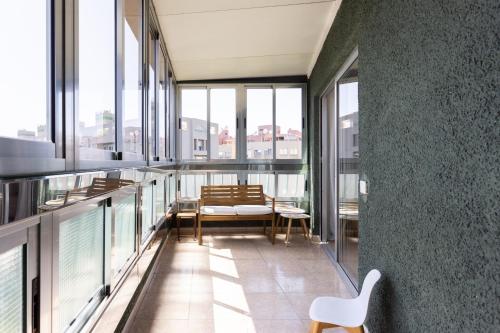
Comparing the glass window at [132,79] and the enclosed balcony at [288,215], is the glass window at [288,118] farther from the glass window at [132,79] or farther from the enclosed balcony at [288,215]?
the glass window at [132,79]

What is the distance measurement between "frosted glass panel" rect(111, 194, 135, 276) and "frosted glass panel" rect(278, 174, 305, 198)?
11.9 feet

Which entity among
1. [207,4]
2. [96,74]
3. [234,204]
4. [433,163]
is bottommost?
[234,204]

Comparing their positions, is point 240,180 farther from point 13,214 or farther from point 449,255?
point 13,214

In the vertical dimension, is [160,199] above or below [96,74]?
below

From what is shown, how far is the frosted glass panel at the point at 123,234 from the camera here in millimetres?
1894

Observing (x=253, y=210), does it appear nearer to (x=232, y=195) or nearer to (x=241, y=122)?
(x=232, y=195)

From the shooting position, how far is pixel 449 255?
121 centimetres

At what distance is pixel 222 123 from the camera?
574cm

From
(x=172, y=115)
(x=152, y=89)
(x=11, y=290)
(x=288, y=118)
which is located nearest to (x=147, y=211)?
(x=152, y=89)

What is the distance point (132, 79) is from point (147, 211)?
1220 mm

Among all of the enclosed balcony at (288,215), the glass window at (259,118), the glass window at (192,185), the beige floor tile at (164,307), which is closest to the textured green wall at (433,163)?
the enclosed balcony at (288,215)

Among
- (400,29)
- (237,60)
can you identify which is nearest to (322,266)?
(400,29)

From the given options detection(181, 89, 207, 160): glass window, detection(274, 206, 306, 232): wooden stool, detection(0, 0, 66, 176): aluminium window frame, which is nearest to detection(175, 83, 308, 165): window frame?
detection(181, 89, 207, 160): glass window

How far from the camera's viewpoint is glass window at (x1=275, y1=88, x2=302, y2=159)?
5.74 m
